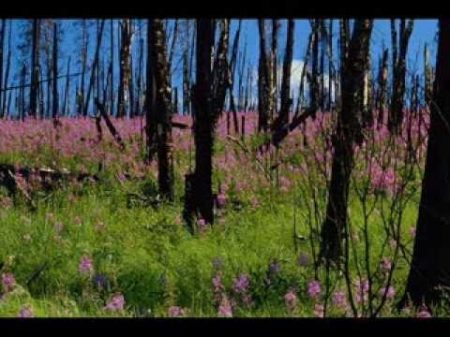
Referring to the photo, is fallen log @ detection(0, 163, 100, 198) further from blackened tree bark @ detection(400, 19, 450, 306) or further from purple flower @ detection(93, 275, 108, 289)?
blackened tree bark @ detection(400, 19, 450, 306)

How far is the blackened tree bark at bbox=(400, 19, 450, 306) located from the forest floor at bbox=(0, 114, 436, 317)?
182 mm

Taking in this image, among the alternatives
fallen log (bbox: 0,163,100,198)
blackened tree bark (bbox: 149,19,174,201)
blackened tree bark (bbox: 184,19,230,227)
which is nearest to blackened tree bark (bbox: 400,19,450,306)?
blackened tree bark (bbox: 184,19,230,227)

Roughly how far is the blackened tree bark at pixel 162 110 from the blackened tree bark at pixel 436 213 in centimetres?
550

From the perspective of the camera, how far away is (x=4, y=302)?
5.20 metres

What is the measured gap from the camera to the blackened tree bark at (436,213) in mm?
5348

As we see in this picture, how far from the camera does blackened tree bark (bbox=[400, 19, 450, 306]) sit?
5.35 meters

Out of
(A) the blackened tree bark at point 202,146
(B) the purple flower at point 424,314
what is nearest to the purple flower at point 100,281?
(B) the purple flower at point 424,314

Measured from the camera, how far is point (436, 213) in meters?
5.38

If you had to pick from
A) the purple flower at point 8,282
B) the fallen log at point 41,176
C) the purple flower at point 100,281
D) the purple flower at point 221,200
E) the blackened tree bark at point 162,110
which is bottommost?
the purple flower at point 100,281

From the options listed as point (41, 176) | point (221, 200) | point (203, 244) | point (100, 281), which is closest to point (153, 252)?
point (203, 244)

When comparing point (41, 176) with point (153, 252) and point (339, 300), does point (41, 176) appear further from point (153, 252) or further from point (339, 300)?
point (339, 300)

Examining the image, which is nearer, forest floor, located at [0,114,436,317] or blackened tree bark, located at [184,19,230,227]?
forest floor, located at [0,114,436,317]

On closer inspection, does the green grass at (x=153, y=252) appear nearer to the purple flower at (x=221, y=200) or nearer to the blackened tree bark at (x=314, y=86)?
the purple flower at (x=221, y=200)
